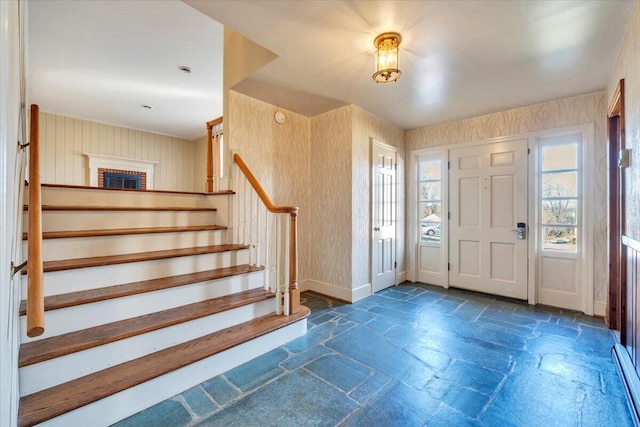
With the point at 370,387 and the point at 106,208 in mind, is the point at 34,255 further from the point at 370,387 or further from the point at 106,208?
the point at 370,387

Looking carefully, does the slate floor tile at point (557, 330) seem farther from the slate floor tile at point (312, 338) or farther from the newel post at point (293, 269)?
the newel post at point (293, 269)

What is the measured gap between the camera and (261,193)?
270 centimetres

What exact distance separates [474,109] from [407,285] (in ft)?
8.49

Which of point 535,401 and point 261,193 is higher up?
point 261,193

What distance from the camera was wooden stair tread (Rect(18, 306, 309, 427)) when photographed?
1371 millimetres

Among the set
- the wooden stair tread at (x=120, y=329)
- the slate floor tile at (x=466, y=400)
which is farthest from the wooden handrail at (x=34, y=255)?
the slate floor tile at (x=466, y=400)

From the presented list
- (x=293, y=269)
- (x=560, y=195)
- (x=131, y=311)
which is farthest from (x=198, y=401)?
(x=560, y=195)

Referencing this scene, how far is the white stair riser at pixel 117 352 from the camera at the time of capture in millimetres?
1470

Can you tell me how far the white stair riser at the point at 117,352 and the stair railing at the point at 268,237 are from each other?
36cm

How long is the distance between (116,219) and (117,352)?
1.31m

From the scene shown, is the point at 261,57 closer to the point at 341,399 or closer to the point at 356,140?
the point at 356,140

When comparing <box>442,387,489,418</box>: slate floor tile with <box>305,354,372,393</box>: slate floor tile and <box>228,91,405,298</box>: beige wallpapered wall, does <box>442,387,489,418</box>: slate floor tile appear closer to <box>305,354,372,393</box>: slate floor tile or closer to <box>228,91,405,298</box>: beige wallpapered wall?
<box>305,354,372,393</box>: slate floor tile

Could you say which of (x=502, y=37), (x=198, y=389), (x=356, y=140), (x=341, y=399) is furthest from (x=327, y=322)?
(x=502, y=37)

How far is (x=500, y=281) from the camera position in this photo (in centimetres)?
369
